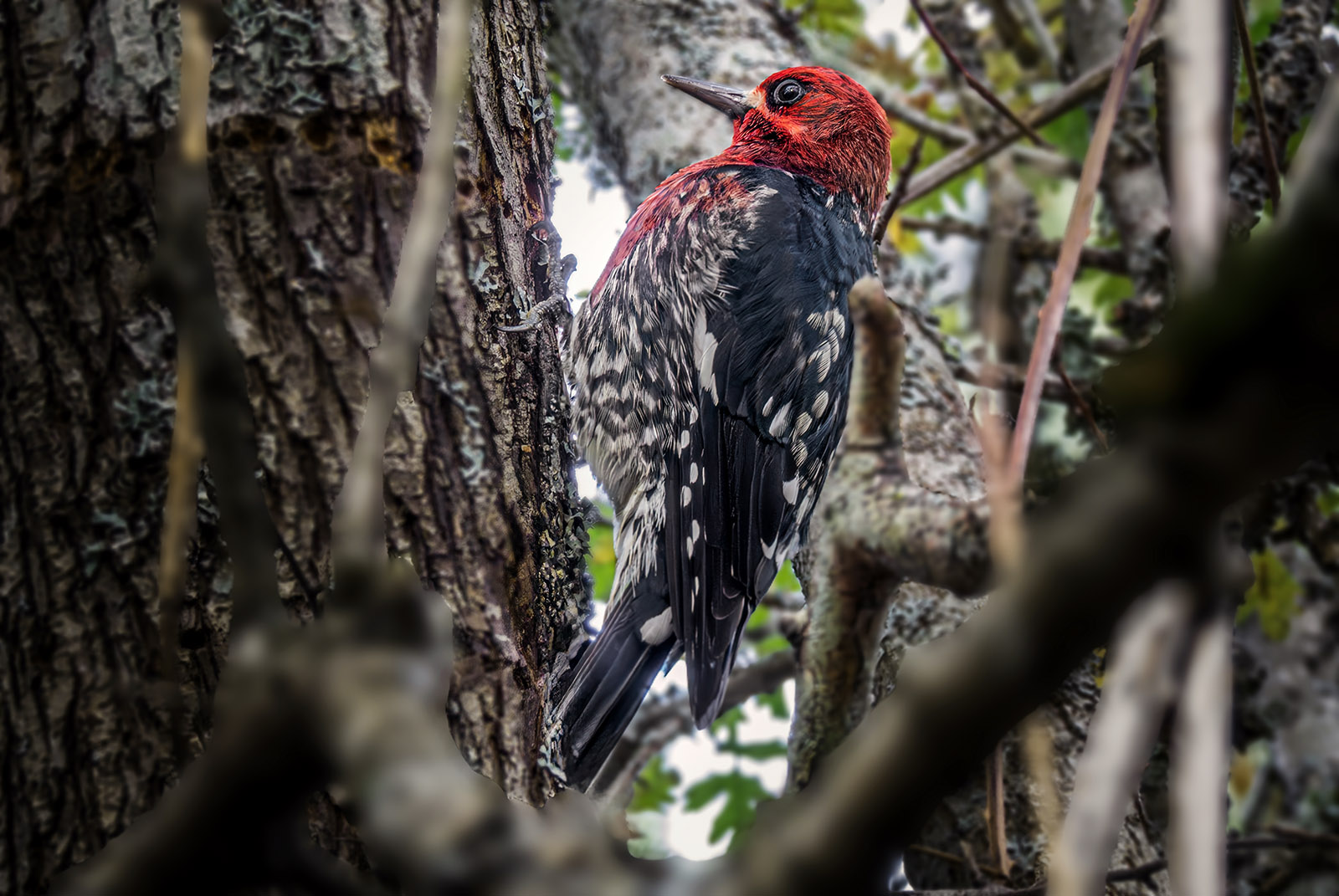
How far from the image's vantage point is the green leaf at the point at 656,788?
4.02 metres

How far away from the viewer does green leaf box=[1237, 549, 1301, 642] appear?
10.9ft

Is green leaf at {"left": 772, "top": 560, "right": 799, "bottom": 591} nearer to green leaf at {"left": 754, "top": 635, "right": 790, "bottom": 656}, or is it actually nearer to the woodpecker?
green leaf at {"left": 754, "top": 635, "right": 790, "bottom": 656}

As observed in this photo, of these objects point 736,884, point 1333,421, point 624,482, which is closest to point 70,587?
point 736,884

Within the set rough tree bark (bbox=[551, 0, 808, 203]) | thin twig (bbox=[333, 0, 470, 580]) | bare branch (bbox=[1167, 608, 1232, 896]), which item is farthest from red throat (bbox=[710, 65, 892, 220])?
bare branch (bbox=[1167, 608, 1232, 896])

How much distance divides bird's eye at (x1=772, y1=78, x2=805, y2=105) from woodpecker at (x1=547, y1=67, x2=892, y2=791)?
0.69ft

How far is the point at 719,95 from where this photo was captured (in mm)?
3359

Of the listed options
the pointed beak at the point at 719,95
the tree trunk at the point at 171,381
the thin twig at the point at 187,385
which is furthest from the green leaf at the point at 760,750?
the thin twig at the point at 187,385

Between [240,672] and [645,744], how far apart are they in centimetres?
266

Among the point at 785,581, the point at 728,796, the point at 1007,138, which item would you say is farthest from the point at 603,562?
the point at 1007,138

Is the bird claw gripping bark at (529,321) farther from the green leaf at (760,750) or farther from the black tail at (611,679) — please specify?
the green leaf at (760,750)

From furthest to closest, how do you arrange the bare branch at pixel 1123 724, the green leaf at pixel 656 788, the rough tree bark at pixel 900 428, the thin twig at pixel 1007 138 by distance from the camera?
1. the green leaf at pixel 656 788
2. the thin twig at pixel 1007 138
3. the rough tree bark at pixel 900 428
4. the bare branch at pixel 1123 724

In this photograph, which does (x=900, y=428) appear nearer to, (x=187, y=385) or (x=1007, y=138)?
(x=187, y=385)

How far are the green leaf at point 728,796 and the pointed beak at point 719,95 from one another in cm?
230

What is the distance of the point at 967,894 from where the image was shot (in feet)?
5.16
